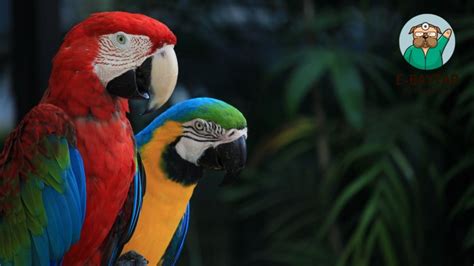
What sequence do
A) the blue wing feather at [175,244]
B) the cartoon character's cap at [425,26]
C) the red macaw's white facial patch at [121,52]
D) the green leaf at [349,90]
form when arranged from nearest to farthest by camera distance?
the red macaw's white facial patch at [121,52] → the blue wing feather at [175,244] → the cartoon character's cap at [425,26] → the green leaf at [349,90]

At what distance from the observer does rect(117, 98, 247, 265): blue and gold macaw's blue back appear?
0.83 metres

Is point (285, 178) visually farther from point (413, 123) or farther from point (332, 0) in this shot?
point (332, 0)

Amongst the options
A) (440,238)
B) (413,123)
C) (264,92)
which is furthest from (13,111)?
(440,238)

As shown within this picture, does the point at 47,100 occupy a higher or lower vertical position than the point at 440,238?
higher

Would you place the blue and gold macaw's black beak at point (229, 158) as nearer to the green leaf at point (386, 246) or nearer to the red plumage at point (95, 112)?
the red plumage at point (95, 112)

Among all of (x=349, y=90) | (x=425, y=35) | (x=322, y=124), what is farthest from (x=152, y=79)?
(x=322, y=124)

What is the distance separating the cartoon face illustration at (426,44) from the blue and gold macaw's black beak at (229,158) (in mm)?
515

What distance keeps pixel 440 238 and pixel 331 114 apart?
1.26ft

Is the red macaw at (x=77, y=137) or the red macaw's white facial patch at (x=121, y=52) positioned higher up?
the red macaw's white facial patch at (x=121, y=52)

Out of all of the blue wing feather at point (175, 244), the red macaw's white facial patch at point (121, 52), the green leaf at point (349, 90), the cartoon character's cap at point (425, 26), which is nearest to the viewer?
the red macaw's white facial patch at point (121, 52)

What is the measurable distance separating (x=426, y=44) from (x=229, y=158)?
555 millimetres

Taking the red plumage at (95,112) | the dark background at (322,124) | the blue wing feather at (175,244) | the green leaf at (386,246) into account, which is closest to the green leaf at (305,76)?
the dark background at (322,124)

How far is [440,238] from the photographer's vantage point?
187 cm

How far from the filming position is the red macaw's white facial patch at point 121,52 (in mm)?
759
